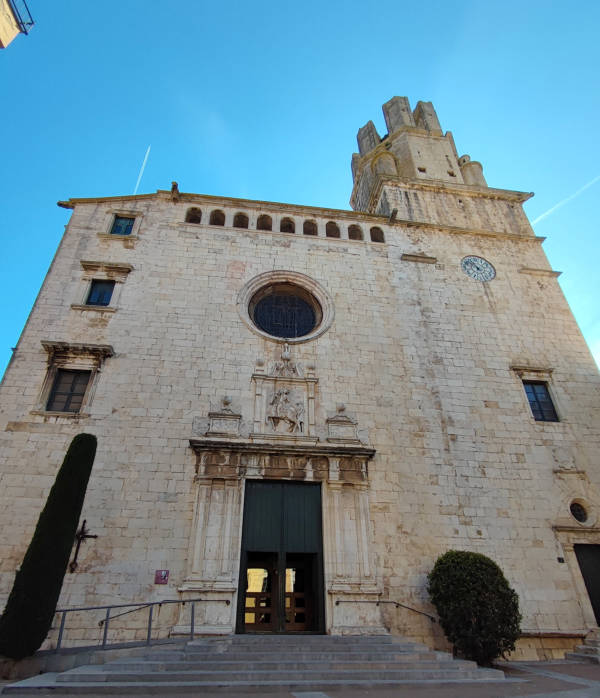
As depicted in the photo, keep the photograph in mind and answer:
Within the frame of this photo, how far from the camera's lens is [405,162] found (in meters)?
22.8

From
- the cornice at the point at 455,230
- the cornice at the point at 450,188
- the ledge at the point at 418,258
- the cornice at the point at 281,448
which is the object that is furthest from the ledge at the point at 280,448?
the cornice at the point at 450,188

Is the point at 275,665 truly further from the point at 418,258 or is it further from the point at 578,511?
the point at 418,258

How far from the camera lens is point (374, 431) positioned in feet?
42.5

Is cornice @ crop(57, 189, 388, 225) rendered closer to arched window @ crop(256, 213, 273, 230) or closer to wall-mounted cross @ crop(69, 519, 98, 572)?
arched window @ crop(256, 213, 273, 230)

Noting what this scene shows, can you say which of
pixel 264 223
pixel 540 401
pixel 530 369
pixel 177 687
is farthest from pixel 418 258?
pixel 177 687

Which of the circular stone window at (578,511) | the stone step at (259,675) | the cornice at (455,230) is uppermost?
the cornice at (455,230)

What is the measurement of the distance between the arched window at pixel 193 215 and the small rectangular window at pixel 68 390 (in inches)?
301

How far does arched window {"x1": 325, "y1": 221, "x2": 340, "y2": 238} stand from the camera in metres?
18.0

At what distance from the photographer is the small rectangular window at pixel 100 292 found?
1463 cm

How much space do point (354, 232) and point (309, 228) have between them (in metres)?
1.93

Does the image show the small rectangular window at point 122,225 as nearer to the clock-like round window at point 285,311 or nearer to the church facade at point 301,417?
the church facade at point 301,417

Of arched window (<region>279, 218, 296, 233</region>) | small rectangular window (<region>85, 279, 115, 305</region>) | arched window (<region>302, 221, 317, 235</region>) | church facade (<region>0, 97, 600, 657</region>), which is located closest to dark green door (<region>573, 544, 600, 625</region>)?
church facade (<region>0, 97, 600, 657</region>)

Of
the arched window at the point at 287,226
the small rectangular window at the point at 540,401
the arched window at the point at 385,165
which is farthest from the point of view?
the arched window at the point at 385,165

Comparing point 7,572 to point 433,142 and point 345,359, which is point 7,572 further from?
point 433,142
